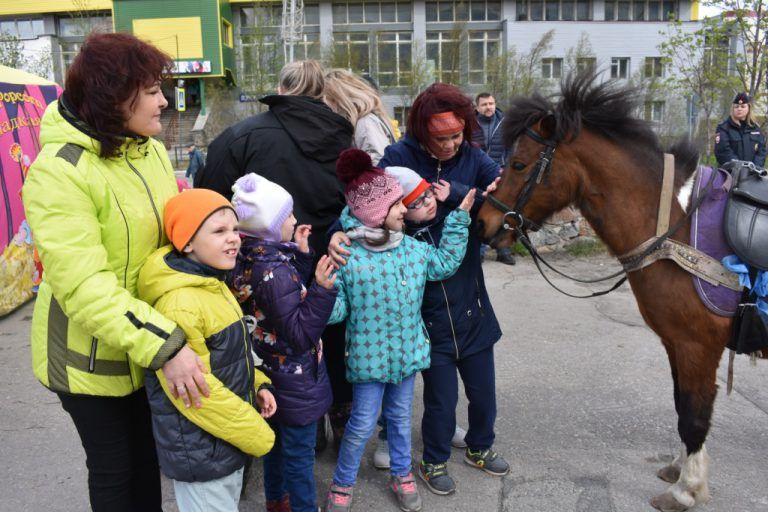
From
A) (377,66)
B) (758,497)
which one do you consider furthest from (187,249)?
(377,66)

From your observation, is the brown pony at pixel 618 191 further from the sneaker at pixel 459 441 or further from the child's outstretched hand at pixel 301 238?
the sneaker at pixel 459 441

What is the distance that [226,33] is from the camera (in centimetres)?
3934

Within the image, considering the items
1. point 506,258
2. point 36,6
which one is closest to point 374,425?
point 506,258

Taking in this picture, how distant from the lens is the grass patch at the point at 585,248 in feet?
25.9

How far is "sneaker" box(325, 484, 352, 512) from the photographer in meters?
2.71

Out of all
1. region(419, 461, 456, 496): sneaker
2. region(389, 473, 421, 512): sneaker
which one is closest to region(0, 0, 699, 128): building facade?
region(419, 461, 456, 496): sneaker

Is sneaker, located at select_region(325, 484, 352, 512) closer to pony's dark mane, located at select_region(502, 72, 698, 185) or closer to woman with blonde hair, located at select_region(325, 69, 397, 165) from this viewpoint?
woman with blonde hair, located at select_region(325, 69, 397, 165)

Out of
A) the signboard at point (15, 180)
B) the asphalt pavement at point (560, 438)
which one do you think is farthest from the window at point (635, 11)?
the signboard at point (15, 180)

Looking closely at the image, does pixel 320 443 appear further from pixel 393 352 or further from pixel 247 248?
pixel 247 248

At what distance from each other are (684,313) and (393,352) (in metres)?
1.30

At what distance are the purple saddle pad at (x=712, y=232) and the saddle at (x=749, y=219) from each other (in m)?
0.04

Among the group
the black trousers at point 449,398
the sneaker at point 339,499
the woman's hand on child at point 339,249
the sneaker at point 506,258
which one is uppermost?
the woman's hand on child at point 339,249

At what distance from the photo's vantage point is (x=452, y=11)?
38.4 meters

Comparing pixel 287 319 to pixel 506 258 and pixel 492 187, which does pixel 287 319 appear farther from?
pixel 506 258
